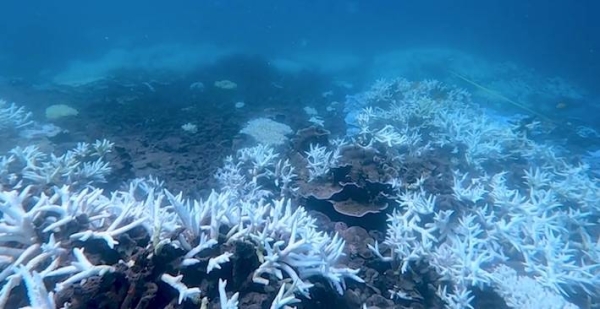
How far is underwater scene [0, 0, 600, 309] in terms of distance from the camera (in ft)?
9.80

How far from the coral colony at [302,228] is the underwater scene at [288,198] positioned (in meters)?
0.02

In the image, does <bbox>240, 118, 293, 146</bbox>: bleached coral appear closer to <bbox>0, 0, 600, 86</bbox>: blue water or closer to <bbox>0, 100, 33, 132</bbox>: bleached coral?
<bbox>0, 100, 33, 132</bbox>: bleached coral

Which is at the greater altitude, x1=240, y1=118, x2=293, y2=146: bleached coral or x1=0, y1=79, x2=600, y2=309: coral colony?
x1=0, y1=79, x2=600, y2=309: coral colony

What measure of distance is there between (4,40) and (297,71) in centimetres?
3017

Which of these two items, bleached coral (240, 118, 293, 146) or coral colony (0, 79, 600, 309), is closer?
coral colony (0, 79, 600, 309)

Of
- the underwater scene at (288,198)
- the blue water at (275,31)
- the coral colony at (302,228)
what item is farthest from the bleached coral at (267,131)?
the blue water at (275,31)

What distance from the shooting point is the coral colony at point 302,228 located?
2918 millimetres

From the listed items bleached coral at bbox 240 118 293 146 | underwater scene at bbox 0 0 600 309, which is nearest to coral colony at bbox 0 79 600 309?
underwater scene at bbox 0 0 600 309

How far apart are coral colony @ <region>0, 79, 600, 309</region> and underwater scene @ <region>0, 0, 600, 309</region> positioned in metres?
0.02

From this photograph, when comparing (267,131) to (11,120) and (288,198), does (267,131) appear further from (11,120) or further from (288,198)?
(11,120)

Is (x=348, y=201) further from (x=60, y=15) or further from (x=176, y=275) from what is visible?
(x=60, y=15)

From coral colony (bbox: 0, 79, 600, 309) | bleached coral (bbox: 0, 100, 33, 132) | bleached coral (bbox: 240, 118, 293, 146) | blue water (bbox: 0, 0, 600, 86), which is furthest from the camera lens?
blue water (bbox: 0, 0, 600, 86)

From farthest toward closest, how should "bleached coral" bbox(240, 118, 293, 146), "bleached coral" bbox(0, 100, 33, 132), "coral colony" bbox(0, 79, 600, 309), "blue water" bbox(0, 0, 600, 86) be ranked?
1. "blue water" bbox(0, 0, 600, 86)
2. "bleached coral" bbox(240, 118, 293, 146)
3. "bleached coral" bbox(0, 100, 33, 132)
4. "coral colony" bbox(0, 79, 600, 309)

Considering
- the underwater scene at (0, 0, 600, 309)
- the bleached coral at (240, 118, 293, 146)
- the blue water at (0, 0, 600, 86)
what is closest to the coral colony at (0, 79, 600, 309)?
the underwater scene at (0, 0, 600, 309)
